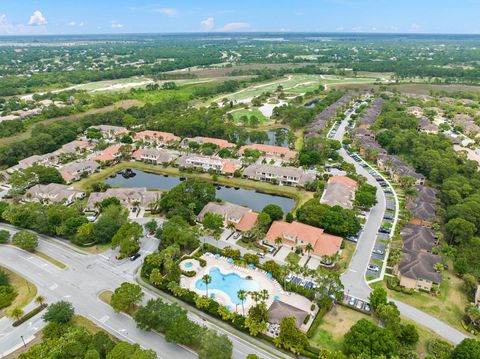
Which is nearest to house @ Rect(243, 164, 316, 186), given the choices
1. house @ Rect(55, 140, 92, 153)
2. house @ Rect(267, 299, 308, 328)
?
house @ Rect(267, 299, 308, 328)

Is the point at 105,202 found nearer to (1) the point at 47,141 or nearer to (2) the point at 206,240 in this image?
(2) the point at 206,240

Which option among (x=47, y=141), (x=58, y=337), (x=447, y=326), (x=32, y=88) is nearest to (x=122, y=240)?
(x=58, y=337)

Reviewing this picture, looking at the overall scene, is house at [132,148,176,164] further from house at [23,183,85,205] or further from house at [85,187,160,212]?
house at [23,183,85,205]

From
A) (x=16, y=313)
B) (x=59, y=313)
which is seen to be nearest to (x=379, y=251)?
(x=59, y=313)

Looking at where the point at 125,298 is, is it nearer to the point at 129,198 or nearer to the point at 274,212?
the point at 274,212

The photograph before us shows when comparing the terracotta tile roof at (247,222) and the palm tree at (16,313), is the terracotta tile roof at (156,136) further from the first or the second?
the palm tree at (16,313)

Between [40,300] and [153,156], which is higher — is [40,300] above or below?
above
